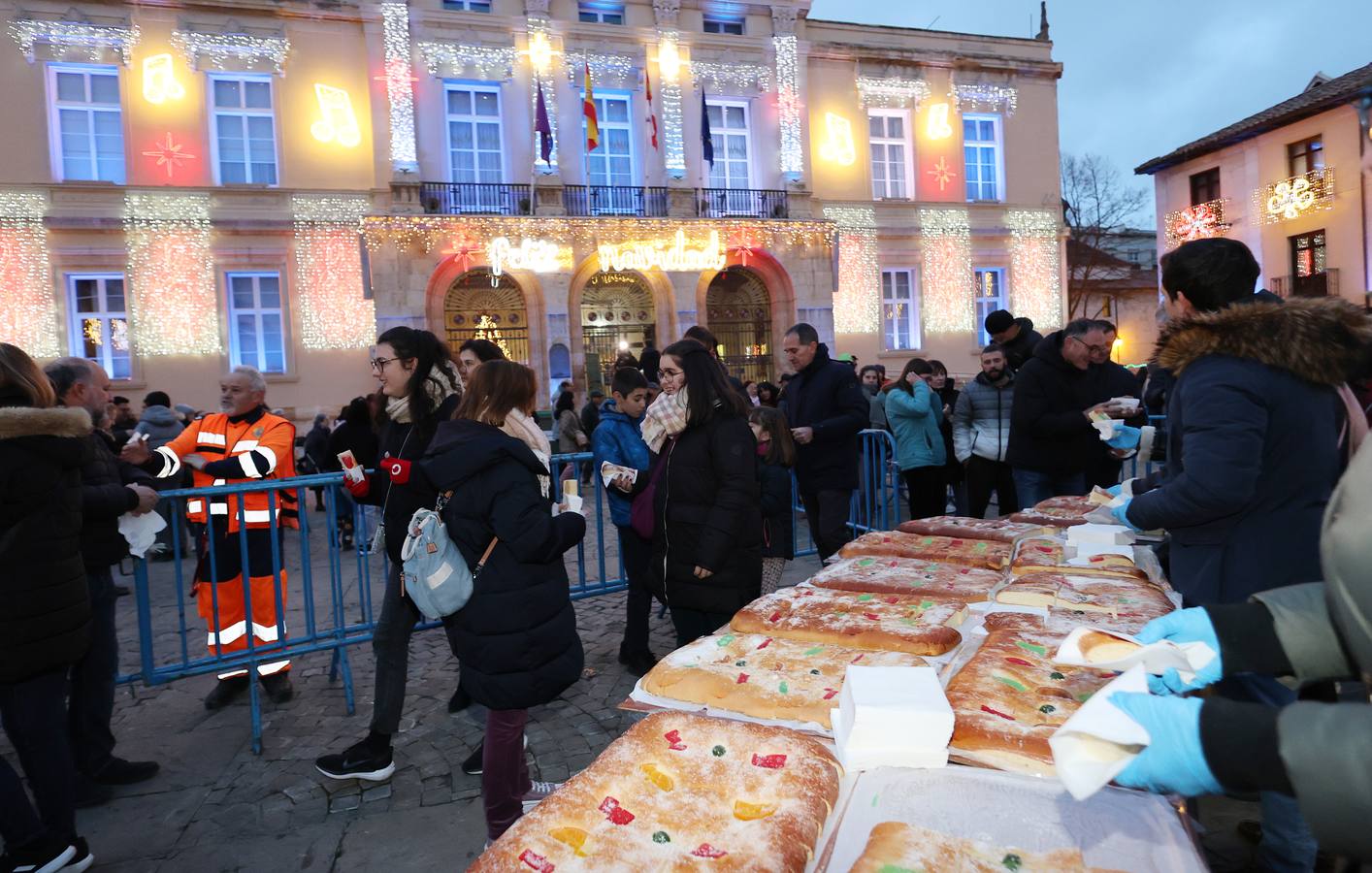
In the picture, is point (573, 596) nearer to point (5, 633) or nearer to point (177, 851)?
point (177, 851)

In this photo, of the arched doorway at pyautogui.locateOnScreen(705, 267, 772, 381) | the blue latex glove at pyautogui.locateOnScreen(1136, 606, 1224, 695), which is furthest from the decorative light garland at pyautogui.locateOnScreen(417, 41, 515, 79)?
the blue latex glove at pyautogui.locateOnScreen(1136, 606, 1224, 695)

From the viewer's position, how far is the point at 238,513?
4.40 metres

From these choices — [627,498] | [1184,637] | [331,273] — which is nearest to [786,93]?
[331,273]

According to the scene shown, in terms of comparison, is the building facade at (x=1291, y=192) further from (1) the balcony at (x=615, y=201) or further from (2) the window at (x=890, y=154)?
(1) the balcony at (x=615, y=201)

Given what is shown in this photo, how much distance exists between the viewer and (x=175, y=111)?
1705 centimetres

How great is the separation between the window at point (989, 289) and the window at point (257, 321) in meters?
18.9

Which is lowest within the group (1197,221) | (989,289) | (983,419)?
(983,419)

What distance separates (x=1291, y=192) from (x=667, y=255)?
20.5 m

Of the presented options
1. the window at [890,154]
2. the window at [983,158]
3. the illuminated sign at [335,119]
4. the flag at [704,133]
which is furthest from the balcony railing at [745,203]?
the illuminated sign at [335,119]

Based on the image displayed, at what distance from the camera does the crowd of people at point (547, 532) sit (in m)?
1.52

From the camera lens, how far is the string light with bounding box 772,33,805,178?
2088 centimetres

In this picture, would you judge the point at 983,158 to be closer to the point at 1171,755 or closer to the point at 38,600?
the point at 38,600

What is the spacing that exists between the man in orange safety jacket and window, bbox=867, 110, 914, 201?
20129 mm

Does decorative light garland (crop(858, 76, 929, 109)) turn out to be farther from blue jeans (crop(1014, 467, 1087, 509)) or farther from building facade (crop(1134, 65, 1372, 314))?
blue jeans (crop(1014, 467, 1087, 509))
